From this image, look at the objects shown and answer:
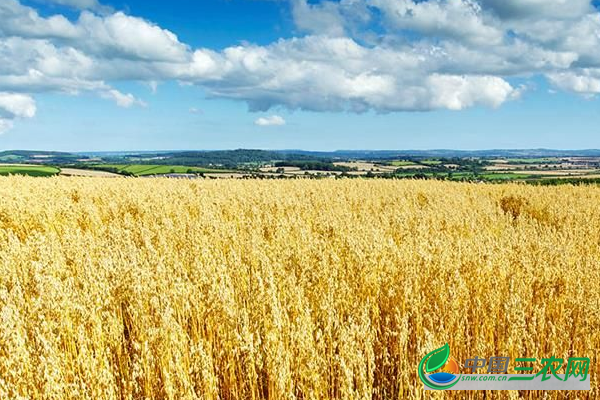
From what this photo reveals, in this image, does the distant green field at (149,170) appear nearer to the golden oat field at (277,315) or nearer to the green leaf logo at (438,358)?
the golden oat field at (277,315)

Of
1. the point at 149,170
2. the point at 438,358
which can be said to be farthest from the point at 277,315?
the point at 149,170

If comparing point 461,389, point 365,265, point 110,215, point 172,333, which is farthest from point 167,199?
point 461,389

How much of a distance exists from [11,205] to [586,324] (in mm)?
Result: 8856

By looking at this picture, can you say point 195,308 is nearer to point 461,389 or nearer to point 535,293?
point 461,389

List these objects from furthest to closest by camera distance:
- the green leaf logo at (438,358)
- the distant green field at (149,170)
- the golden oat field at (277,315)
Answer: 1. the distant green field at (149,170)
2. the green leaf logo at (438,358)
3. the golden oat field at (277,315)

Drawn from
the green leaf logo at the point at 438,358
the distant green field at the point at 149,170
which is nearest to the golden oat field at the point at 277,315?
the green leaf logo at the point at 438,358

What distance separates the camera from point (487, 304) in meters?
3.34

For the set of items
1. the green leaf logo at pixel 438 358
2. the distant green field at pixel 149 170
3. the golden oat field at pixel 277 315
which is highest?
the distant green field at pixel 149 170

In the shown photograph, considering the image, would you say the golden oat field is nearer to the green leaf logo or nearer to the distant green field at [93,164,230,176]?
the green leaf logo

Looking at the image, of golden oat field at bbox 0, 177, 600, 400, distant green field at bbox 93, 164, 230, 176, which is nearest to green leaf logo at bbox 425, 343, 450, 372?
golden oat field at bbox 0, 177, 600, 400

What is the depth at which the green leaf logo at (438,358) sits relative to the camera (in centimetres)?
253

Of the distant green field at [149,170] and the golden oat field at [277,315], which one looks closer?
the golden oat field at [277,315]

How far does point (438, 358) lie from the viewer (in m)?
2.63

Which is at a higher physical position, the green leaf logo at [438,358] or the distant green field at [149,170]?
the distant green field at [149,170]
